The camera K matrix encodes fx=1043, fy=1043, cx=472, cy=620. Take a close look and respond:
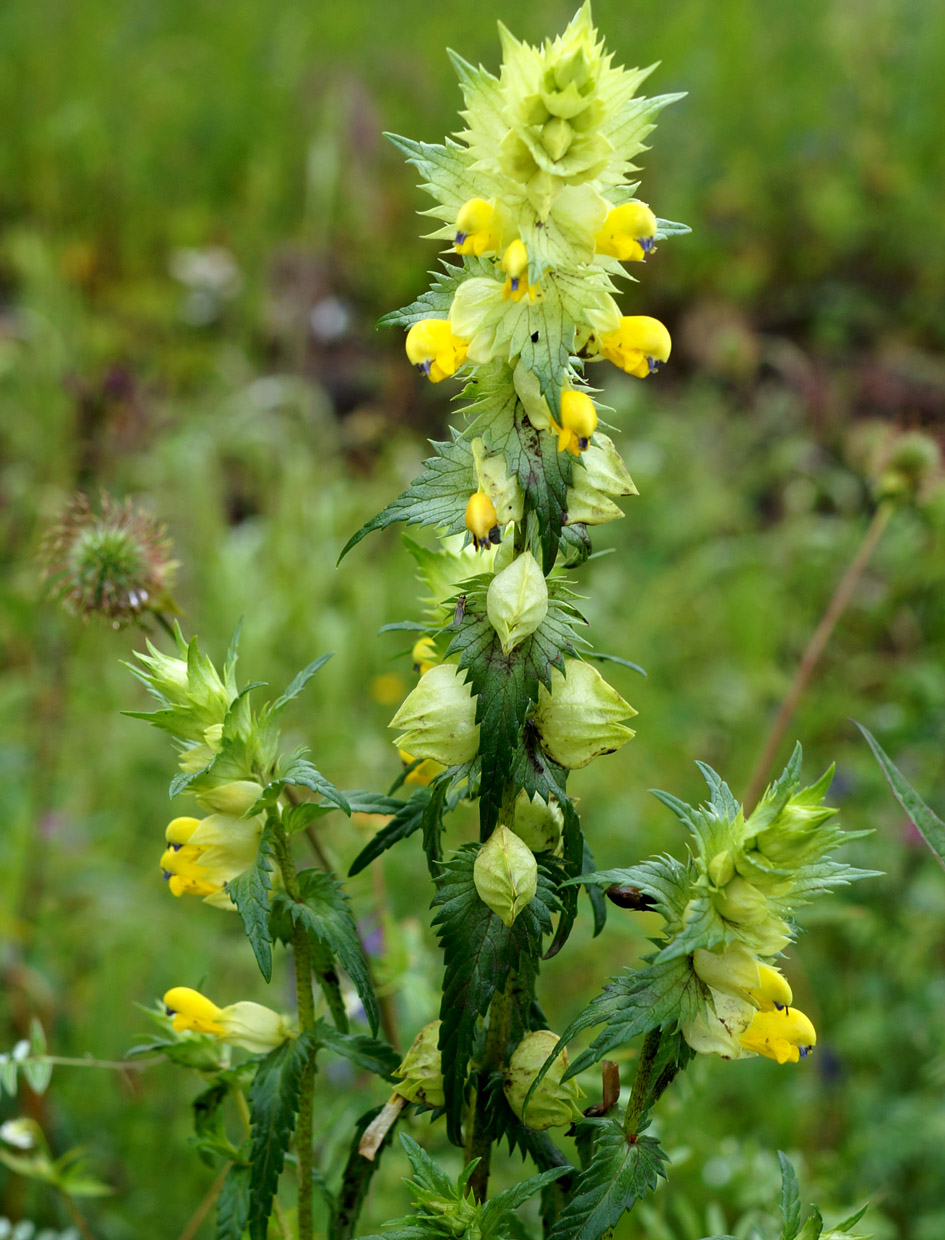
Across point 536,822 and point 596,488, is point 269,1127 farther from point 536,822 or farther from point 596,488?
point 596,488

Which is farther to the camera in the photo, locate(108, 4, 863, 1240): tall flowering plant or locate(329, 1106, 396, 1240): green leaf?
locate(329, 1106, 396, 1240): green leaf

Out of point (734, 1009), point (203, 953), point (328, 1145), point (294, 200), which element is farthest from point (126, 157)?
point (734, 1009)

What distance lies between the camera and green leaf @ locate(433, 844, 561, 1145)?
762mm

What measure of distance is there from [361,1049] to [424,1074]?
0.23ft

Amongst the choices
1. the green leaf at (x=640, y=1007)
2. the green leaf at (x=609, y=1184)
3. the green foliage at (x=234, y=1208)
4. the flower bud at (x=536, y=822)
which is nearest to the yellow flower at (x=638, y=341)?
the flower bud at (x=536, y=822)

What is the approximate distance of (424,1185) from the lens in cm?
78

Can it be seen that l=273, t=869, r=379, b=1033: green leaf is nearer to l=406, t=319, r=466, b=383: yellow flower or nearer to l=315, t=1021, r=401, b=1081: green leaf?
l=315, t=1021, r=401, b=1081: green leaf

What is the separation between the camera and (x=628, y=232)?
0.75 m

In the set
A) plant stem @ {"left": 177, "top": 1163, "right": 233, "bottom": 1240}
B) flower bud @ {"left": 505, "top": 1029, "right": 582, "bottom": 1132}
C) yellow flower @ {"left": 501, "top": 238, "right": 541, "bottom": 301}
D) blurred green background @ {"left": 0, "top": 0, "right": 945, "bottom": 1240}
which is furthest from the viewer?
blurred green background @ {"left": 0, "top": 0, "right": 945, "bottom": 1240}

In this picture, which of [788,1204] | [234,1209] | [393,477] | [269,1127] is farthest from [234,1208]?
[393,477]

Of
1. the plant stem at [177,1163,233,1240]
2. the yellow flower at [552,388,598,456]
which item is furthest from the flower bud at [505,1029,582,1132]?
the yellow flower at [552,388,598,456]

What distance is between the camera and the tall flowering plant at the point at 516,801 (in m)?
0.72

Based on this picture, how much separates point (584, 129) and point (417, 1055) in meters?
0.70

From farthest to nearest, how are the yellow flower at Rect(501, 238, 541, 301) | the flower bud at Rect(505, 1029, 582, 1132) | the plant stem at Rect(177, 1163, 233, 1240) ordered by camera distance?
the plant stem at Rect(177, 1163, 233, 1240), the flower bud at Rect(505, 1029, 582, 1132), the yellow flower at Rect(501, 238, 541, 301)
